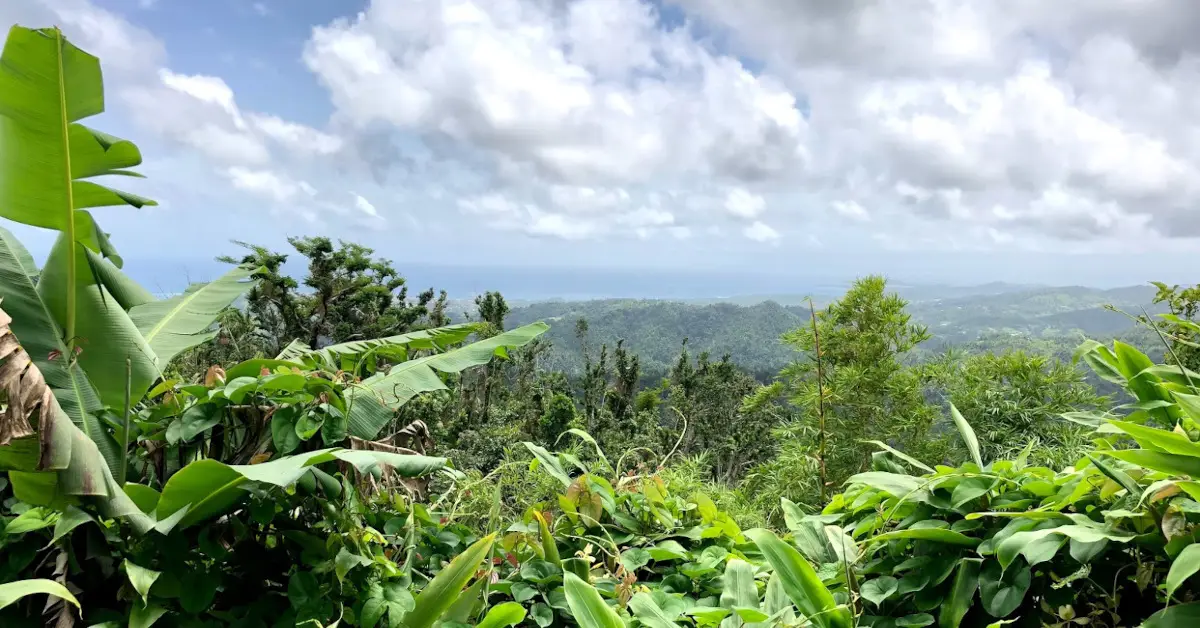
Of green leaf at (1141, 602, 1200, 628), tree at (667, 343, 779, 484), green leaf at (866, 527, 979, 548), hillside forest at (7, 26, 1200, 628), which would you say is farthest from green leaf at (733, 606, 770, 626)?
tree at (667, 343, 779, 484)

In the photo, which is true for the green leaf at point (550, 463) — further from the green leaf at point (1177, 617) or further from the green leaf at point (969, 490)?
the green leaf at point (1177, 617)

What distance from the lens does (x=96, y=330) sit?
4.43 ft

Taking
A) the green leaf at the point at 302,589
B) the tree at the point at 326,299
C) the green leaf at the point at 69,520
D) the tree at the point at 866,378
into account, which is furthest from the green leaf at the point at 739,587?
the tree at the point at 326,299

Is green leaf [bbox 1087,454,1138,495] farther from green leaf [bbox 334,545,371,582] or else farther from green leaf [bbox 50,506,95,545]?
green leaf [bbox 50,506,95,545]

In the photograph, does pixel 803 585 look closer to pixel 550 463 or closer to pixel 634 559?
pixel 634 559

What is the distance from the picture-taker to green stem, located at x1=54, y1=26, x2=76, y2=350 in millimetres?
1303

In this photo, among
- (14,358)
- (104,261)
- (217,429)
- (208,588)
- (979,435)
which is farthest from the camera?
(979,435)

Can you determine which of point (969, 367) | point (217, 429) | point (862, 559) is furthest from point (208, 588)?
point (969, 367)

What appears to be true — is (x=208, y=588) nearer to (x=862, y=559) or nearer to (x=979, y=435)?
(x=862, y=559)

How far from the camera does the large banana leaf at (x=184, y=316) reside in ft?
5.25

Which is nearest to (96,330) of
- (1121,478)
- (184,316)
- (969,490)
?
(184,316)

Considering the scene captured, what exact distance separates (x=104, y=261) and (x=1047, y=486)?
1884 millimetres

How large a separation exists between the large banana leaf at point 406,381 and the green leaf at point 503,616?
429 millimetres

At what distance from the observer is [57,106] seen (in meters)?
1.37
